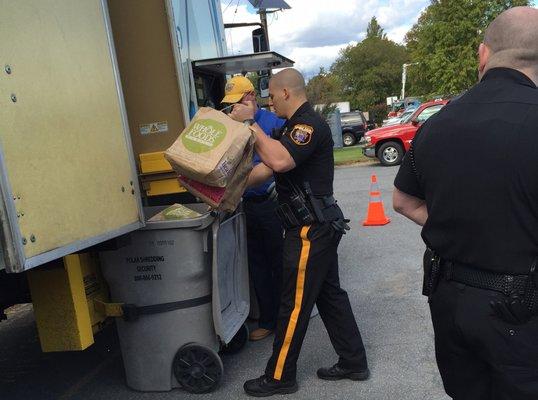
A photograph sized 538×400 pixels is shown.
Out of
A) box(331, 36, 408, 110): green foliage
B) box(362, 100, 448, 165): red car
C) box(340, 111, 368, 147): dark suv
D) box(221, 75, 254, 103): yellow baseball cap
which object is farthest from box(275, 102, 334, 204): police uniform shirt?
box(331, 36, 408, 110): green foliage

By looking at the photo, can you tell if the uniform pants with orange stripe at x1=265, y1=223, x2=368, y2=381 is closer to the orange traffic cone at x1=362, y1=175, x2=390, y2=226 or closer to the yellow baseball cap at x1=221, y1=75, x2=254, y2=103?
the yellow baseball cap at x1=221, y1=75, x2=254, y2=103

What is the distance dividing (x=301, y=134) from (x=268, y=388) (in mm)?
1582

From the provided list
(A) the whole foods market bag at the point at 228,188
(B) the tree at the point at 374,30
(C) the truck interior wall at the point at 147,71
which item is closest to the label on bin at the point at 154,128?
(C) the truck interior wall at the point at 147,71

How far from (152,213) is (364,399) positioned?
185 cm

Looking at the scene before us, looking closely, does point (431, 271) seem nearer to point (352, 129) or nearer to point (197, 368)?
point (197, 368)

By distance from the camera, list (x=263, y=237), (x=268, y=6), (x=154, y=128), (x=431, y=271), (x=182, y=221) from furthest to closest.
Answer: (x=268, y=6) < (x=263, y=237) < (x=154, y=128) < (x=182, y=221) < (x=431, y=271)

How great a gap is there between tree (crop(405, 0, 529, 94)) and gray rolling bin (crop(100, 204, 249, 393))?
26.8m

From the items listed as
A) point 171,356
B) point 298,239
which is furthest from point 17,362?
point 298,239

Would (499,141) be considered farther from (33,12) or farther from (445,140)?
(33,12)

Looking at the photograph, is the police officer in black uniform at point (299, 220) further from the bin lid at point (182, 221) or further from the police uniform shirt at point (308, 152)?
the bin lid at point (182, 221)

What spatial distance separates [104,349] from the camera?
4.45 meters

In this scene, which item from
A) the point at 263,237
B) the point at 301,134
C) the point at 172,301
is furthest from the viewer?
the point at 263,237

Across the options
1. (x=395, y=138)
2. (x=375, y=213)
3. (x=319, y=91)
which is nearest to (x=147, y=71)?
(x=375, y=213)

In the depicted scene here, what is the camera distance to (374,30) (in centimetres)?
8450
